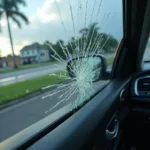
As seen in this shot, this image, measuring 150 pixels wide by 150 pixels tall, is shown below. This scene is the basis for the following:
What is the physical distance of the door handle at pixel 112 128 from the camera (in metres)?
1.92

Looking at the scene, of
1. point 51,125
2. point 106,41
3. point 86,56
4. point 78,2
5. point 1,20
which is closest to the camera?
point 1,20

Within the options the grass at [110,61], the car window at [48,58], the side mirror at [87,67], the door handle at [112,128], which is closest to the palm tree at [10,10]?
the car window at [48,58]

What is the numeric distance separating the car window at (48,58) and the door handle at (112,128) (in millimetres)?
296

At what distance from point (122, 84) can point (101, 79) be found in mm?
270

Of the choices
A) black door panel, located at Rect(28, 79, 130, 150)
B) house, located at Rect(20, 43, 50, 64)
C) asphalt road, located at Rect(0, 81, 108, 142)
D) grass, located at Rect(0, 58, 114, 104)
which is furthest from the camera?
grass, located at Rect(0, 58, 114, 104)

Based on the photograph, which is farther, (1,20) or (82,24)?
(82,24)

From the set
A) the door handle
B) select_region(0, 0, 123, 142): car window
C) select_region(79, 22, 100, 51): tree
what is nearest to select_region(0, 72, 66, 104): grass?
select_region(0, 0, 123, 142): car window

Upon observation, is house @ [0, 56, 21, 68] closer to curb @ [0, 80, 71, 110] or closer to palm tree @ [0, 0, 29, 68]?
palm tree @ [0, 0, 29, 68]

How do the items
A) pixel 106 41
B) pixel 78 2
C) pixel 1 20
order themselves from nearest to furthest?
pixel 1 20 → pixel 78 2 → pixel 106 41

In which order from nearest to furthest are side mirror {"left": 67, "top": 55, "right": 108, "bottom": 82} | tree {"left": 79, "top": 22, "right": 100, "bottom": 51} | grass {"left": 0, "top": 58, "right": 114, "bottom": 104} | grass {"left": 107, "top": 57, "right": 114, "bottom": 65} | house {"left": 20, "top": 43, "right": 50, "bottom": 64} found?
house {"left": 20, "top": 43, "right": 50, "bottom": 64}, grass {"left": 0, "top": 58, "right": 114, "bottom": 104}, side mirror {"left": 67, "top": 55, "right": 108, "bottom": 82}, tree {"left": 79, "top": 22, "right": 100, "bottom": 51}, grass {"left": 107, "top": 57, "right": 114, "bottom": 65}

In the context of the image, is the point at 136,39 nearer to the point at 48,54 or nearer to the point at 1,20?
the point at 48,54

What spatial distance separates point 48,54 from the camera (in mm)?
1685

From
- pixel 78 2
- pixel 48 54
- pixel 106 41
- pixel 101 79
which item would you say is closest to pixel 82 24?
pixel 78 2

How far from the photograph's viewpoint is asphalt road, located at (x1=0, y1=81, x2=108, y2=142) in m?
1.43
